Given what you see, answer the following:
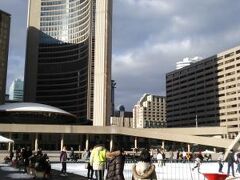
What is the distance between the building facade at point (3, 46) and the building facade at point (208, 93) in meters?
70.7

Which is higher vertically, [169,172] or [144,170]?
[144,170]

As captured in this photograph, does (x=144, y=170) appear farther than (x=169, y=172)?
No

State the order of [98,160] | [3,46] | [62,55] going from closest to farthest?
[98,160], [3,46], [62,55]

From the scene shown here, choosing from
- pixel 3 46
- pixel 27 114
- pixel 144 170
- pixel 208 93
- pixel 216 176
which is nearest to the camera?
pixel 144 170

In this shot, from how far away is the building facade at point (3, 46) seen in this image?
153375 mm

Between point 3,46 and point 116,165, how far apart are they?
504 feet

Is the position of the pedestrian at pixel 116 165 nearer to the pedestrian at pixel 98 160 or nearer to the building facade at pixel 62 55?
the pedestrian at pixel 98 160

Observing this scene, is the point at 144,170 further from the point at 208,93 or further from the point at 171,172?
the point at 208,93

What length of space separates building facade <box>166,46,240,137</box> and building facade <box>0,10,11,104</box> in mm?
70717

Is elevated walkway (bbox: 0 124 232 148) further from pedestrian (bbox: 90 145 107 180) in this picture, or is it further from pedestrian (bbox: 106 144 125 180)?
pedestrian (bbox: 106 144 125 180)

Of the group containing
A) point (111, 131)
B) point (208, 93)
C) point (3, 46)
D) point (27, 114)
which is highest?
point (3, 46)

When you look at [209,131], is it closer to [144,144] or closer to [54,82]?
[144,144]

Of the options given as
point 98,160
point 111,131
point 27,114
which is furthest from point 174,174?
point 27,114

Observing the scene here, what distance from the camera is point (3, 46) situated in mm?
157125
